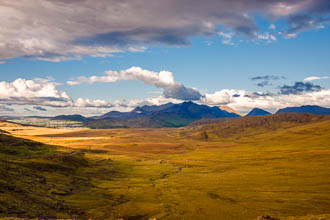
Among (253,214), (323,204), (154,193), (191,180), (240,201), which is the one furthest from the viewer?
(191,180)

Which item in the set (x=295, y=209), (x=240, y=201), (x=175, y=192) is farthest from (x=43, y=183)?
(x=295, y=209)

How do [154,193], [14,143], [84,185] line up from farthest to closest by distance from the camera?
[14,143], [84,185], [154,193]

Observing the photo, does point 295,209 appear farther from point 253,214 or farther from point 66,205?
point 66,205

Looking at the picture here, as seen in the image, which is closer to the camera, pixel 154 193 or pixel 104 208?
pixel 104 208

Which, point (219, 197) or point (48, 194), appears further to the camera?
Result: point (219, 197)

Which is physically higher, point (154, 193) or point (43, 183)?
point (43, 183)

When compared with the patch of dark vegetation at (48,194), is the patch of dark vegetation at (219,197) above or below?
below

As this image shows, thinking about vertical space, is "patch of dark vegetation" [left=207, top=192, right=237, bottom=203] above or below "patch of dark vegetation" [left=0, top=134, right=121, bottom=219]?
below

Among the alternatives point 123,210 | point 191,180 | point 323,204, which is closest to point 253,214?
point 323,204

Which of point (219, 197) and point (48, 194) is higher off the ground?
point (48, 194)

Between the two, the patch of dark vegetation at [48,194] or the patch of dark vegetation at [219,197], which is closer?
the patch of dark vegetation at [48,194]

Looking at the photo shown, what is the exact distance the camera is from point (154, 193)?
95.3m

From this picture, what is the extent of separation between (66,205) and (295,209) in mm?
58826

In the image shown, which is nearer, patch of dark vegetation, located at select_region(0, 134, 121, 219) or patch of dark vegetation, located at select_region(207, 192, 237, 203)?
patch of dark vegetation, located at select_region(0, 134, 121, 219)
